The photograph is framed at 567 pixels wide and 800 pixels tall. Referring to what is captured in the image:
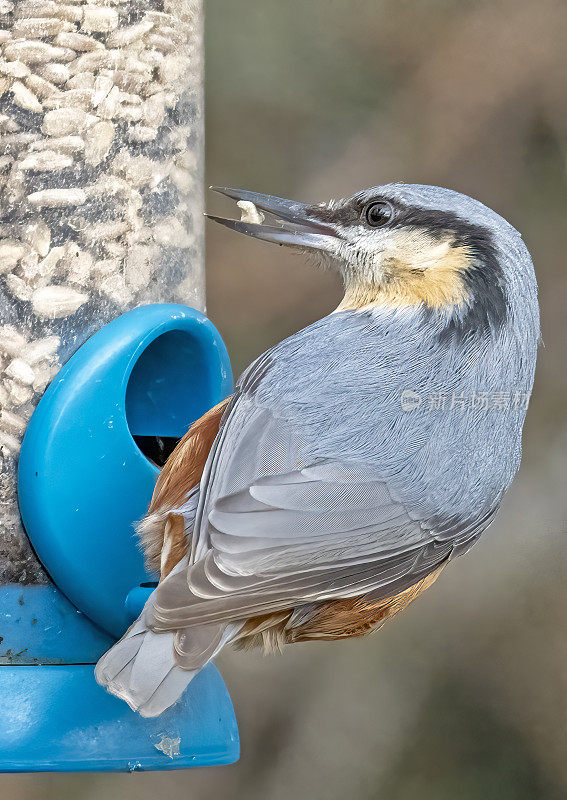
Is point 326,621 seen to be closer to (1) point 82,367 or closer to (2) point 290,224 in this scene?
(1) point 82,367

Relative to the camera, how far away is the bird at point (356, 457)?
2582 millimetres

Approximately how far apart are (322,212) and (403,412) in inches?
27.7

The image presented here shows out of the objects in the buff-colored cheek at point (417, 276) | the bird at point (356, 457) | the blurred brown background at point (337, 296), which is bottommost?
the blurred brown background at point (337, 296)

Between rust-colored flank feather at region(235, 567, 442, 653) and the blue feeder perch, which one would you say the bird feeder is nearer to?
the blue feeder perch

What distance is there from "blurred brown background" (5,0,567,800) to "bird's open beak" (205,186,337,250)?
175 centimetres

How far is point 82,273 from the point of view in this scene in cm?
310

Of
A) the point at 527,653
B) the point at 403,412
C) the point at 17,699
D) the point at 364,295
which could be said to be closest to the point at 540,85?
the point at 527,653

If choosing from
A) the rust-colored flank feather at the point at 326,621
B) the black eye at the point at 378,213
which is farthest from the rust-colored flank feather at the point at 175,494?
the black eye at the point at 378,213

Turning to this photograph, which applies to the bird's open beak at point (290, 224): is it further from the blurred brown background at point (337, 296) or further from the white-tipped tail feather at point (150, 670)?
the blurred brown background at point (337, 296)

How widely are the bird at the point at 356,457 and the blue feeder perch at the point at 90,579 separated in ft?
0.41

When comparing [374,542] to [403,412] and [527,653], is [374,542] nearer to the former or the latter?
[403,412]

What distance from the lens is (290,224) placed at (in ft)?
10.7

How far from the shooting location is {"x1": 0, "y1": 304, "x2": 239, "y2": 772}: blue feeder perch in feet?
9.48

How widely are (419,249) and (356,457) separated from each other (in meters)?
0.62
